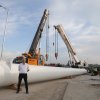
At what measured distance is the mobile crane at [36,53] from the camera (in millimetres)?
22645

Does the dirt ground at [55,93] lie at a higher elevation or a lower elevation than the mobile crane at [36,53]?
lower

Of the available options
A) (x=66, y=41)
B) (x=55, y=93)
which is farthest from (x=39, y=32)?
(x=55, y=93)

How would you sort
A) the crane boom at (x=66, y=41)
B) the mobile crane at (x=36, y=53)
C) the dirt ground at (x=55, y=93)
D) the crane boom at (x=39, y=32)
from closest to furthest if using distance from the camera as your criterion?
the dirt ground at (x=55, y=93), the mobile crane at (x=36, y=53), the crane boom at (x=39, y=32), the crane boom at (x=66, y=41)

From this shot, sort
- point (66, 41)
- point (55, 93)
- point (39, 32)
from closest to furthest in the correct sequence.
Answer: point (55, 93) < point (39, 32) < point (66, 41)

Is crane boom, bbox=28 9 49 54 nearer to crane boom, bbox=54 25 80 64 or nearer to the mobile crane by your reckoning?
the mobile crane

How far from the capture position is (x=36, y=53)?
80.3ft

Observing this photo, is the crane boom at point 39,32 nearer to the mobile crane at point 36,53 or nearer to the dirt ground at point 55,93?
the mobile crane at point 36,53

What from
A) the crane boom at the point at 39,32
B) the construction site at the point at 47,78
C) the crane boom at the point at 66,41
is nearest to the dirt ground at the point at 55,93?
the construction site at the point at 47,78

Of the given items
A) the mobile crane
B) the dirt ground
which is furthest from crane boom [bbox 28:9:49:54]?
the dirt ground

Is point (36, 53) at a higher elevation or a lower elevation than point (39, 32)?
lower

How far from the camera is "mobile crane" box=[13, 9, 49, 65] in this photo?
22.6 metres

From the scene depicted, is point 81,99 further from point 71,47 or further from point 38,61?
point 71,47

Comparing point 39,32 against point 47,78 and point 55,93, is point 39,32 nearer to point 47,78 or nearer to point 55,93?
point 47,78

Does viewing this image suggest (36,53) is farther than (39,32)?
No
